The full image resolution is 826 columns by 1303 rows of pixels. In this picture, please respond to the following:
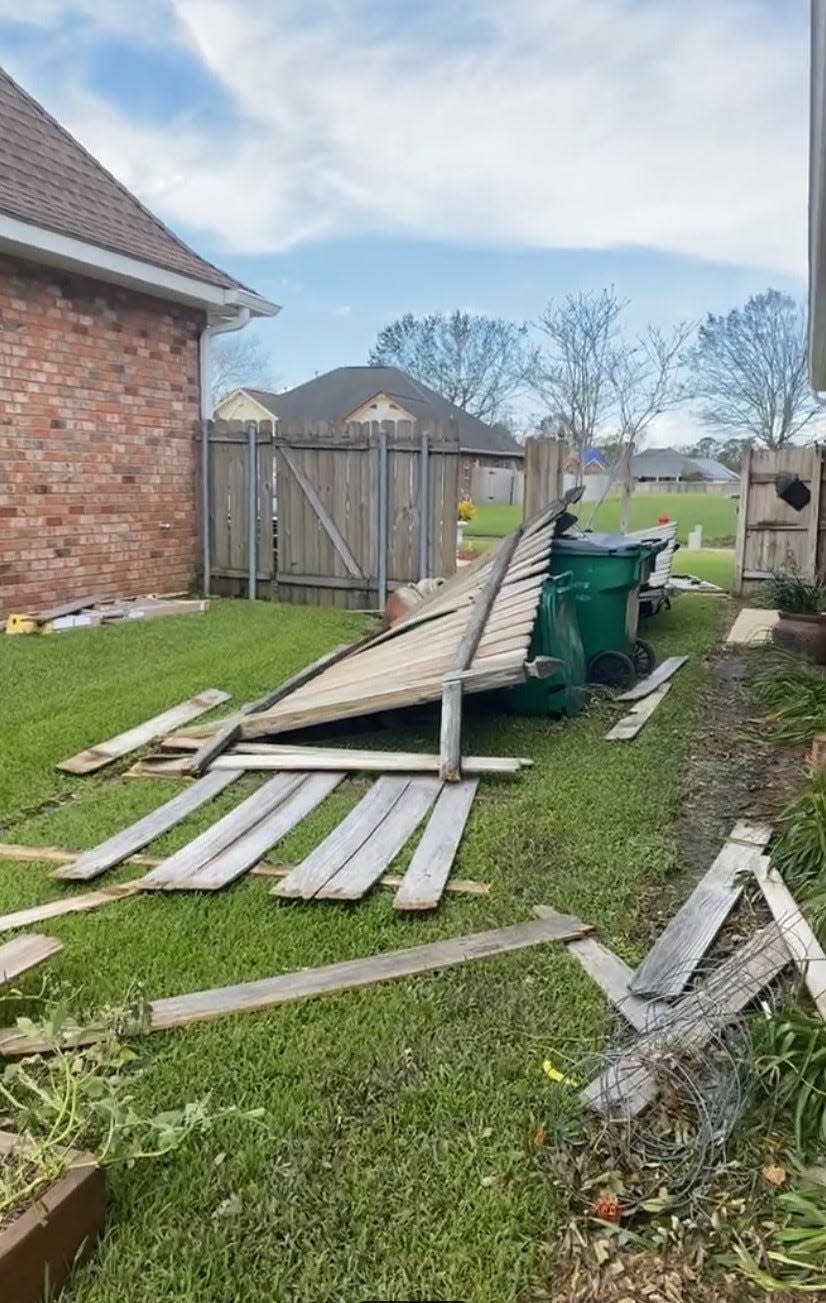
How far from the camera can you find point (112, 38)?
411 inches

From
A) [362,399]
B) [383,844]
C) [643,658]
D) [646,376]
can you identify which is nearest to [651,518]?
[646,376]

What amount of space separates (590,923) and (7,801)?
8.74ft

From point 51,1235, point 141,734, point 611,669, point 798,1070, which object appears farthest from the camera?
point 611,669

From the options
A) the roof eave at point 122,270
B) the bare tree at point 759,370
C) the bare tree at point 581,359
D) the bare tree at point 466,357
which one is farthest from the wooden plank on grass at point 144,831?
the bare tree at point 466,357

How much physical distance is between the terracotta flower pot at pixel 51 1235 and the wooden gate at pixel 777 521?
411 inches

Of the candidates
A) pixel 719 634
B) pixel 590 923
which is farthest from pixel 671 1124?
pixel 719 634

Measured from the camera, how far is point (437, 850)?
3574 millimetres

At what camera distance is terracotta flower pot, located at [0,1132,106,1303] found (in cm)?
154

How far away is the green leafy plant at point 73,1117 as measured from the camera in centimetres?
169

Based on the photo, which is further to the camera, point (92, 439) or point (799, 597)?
point (92, 439)

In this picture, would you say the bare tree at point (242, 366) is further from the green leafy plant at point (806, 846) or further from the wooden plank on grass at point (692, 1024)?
the wooden plank on grass at point (692, 1024)

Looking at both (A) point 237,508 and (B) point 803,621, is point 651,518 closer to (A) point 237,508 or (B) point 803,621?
(A) point 237,508

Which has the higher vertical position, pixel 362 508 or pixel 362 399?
pixel 362 399

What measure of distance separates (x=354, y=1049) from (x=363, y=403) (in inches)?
1334
